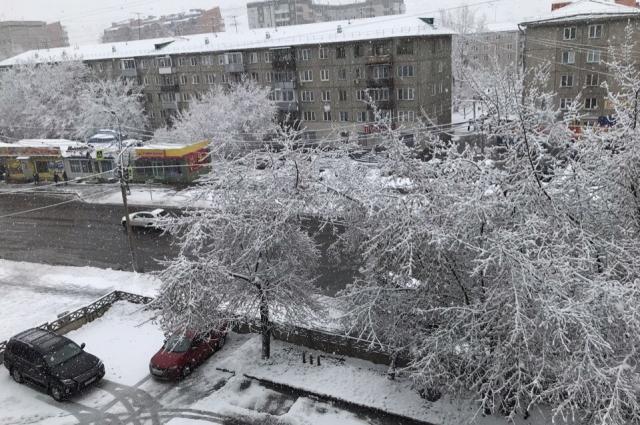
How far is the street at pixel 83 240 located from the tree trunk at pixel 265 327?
5.71 meters

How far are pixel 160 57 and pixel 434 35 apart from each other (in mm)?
32594

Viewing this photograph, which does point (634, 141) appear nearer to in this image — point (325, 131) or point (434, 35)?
point (434, 35)

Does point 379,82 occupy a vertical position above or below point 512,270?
above

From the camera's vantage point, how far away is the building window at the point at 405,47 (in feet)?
151

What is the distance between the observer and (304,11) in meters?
153

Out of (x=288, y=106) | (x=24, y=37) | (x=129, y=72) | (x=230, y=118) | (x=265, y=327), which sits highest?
(x=24, y=37)

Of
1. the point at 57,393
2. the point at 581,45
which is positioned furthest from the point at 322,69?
the point at 57,393

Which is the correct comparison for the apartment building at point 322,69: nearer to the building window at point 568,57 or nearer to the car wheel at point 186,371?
the building window at point 568,57

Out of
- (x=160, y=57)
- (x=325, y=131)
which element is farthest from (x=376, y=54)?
(x=160, y=57)

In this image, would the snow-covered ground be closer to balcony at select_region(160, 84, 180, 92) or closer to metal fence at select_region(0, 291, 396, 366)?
metal fence at select_region(0, 291, 396, 366)

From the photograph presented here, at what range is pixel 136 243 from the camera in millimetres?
29766

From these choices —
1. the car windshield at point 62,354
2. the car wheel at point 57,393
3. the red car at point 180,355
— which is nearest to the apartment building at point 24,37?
the car windshield at point 62,354

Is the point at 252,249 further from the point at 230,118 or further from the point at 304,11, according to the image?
the point at 304,11

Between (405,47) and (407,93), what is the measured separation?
4.12 m
